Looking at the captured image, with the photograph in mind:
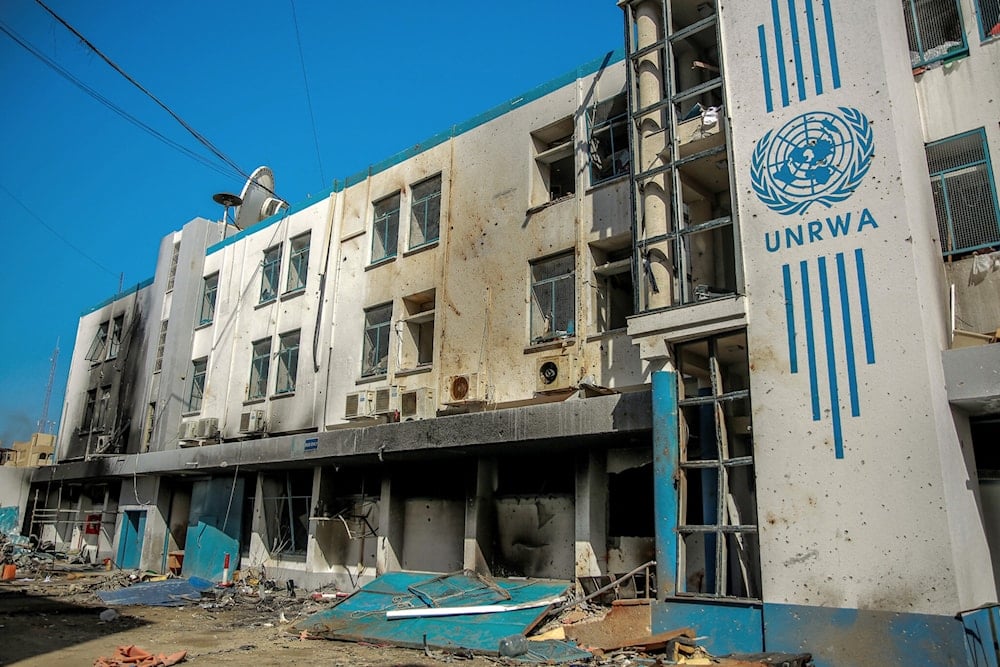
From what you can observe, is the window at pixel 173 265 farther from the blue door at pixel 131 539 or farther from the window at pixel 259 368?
the blue door at pixel 131 539

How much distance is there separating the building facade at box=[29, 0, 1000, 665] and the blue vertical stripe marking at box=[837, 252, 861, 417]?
3cm

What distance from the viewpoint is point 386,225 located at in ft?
62.1

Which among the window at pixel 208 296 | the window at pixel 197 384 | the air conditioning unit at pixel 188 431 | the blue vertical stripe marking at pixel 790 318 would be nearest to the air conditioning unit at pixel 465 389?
the blue vertical stripe marking at pixel 790 318

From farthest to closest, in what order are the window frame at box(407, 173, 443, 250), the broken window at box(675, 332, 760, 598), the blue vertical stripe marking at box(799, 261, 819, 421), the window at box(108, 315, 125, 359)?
the window at box(108, 315, 125, 359), the window frame at box(407, 173, 443, 250), the broken window at box(675, 332, 760, 598), the blue vertical stripe marking at box(799, 261, 819, 421)

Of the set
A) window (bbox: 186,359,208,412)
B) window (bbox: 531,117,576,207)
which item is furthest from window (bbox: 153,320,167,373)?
window (bbox: 531,117,576,207)

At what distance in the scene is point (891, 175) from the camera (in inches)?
354

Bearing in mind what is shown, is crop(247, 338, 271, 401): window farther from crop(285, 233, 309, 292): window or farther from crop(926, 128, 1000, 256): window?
crop(926, 128, 1000, 256): window

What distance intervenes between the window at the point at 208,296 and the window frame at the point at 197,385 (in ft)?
4.89

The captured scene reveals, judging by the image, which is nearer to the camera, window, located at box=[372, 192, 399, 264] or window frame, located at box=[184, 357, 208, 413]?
window, located at box=[372, 192, 399, 264]

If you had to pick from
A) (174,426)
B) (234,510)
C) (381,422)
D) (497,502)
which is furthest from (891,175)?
(174,426)

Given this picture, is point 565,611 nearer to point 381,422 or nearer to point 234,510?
point 381,422

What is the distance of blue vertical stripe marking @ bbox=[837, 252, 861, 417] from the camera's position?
873 cm

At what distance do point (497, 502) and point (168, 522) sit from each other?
14.5 m

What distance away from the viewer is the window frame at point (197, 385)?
943 inches
